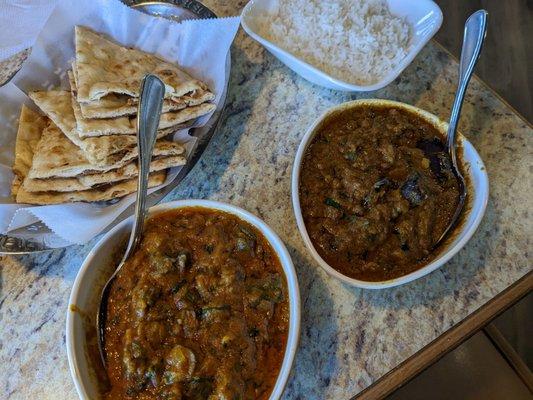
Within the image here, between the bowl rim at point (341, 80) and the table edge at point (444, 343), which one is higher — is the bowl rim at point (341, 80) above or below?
above

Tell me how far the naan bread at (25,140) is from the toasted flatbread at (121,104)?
0.63ft

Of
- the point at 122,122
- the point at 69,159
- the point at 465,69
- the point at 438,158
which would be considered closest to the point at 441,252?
the point at 438,158

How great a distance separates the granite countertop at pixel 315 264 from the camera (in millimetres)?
1497

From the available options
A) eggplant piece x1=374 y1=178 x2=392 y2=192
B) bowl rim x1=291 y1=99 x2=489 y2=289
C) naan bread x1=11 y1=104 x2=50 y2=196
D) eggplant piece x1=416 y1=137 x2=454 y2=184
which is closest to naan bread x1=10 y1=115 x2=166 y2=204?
naan bread x1=11 y1=104 x2=50 y2=196

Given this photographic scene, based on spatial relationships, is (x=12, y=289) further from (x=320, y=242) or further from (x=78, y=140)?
(x=320, y=242)

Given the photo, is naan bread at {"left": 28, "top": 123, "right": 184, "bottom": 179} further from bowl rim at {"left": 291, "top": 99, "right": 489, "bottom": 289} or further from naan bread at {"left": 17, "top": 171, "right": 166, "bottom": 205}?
bowl rim at {"left": 291, "top": 99, "right": 489, "bottom": 289}

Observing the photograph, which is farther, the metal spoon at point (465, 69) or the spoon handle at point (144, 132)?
the metal spoon at point (465, 69)

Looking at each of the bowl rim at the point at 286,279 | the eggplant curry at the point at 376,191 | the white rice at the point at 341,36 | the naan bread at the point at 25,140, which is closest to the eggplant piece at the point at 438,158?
the eggplant curry at the point at 376,191

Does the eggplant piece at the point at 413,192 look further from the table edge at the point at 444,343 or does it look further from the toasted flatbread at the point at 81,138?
the toasted flatbread at the point at 81,138

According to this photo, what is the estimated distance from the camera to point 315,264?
5.35 ft

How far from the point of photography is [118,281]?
4.48 ft

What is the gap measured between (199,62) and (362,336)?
47.2 inches

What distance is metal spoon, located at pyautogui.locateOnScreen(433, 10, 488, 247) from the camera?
1.54 m

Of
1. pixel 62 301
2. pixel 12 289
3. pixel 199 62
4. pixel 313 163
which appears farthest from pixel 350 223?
pixel 12 289
